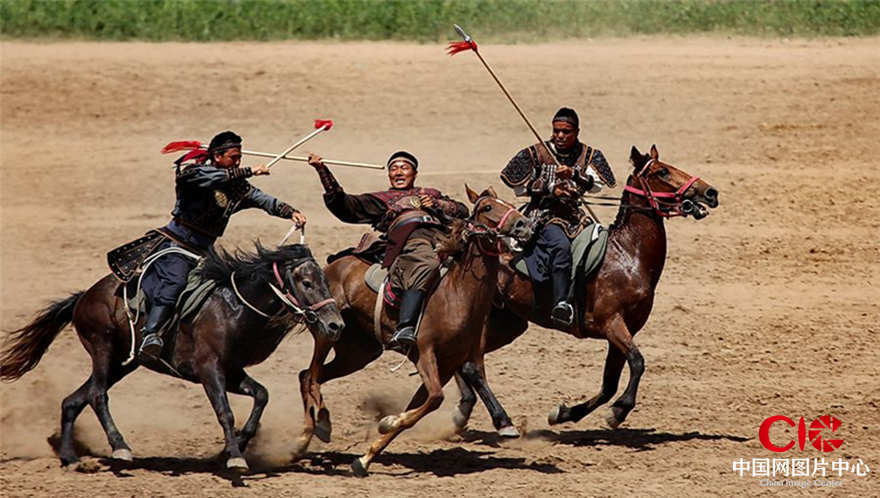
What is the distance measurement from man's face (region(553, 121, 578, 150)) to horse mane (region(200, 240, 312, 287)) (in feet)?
8.73

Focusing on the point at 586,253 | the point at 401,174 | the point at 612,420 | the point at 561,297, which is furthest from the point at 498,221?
the point at 612,420

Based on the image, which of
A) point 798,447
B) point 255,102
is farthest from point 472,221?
point 255,102

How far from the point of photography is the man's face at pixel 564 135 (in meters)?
13.6

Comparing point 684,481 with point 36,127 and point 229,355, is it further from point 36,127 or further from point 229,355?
point 36,127

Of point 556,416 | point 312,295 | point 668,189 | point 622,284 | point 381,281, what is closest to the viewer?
point 312,295

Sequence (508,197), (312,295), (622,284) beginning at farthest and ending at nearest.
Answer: (508,197)
(622,284)
(312,295)

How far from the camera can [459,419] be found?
1362 cm

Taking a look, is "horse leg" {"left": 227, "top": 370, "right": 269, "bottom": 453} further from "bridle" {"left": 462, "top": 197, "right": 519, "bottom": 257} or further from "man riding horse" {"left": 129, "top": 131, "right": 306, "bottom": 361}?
"bridle" {"left": 462, "top": 197, "right": 519, "bottom": 257}

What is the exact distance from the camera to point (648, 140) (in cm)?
2148

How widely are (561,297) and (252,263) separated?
268 centimetres

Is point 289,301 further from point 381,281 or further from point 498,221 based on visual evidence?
point 498,221

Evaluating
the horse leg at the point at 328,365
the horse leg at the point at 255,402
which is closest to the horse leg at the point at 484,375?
the horse leg at the point at 328,365

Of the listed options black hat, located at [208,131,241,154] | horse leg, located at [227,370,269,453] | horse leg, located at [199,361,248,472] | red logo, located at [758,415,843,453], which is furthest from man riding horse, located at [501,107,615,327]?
horse leg, located at [199,361,248,472]

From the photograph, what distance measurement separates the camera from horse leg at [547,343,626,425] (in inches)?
530
